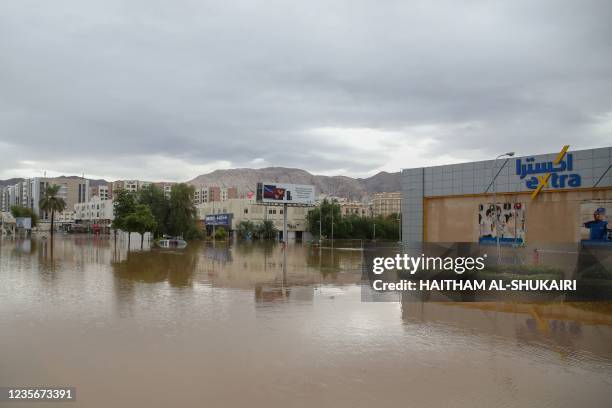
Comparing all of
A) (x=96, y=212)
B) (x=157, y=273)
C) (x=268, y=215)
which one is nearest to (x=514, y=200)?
(x=157, y=273)

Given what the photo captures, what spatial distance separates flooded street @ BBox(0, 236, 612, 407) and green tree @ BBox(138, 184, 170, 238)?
5883 centimetres

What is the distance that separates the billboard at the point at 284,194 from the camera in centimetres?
7438

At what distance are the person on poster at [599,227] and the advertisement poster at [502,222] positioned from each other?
154 inches

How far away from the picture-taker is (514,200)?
31.7 m

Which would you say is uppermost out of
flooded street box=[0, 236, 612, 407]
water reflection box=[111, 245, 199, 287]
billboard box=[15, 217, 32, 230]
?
billboard box=[15, 217, 32, 230]

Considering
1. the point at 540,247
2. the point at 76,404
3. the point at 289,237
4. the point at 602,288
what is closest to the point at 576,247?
the point at 540,247

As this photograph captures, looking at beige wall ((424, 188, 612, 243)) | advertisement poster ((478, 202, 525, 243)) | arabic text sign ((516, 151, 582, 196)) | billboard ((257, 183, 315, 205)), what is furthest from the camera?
billboard ((257, 183, 315, 205))

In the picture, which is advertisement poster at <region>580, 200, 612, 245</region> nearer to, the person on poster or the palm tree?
the person on poster

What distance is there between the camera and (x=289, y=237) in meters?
99.3

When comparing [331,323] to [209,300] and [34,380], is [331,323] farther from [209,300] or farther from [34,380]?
[34,380]

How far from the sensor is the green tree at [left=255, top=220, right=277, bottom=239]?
99.6m

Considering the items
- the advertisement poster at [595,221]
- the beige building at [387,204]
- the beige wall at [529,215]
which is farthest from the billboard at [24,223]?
the beige building at [387,204]

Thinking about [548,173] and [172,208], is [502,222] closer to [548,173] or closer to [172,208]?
[548,173]

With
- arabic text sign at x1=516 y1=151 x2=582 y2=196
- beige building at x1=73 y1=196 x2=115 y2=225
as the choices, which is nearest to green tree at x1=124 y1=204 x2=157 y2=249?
arabic text sign at x1=516 y1=151 x2=582 y2=196
